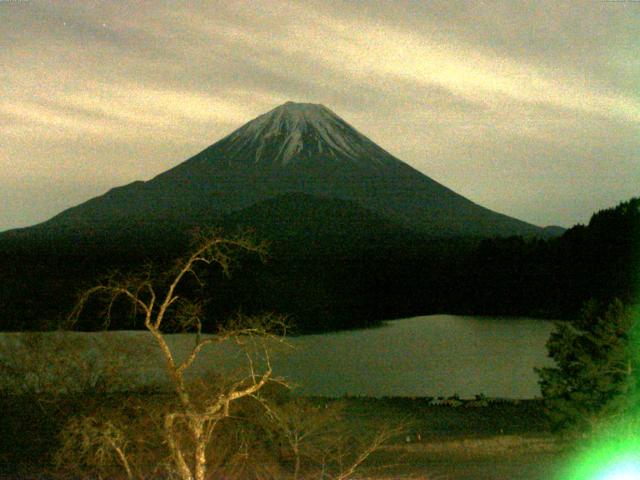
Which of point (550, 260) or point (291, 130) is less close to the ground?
point (291, 130)

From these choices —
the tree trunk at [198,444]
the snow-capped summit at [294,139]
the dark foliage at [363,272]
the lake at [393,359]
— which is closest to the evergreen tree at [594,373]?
the lake at [393,359]

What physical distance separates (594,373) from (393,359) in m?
16.5

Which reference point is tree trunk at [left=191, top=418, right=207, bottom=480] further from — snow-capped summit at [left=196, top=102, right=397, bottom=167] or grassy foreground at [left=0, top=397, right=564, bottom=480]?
snow-capped summit at [left=196, top=102, right=397, bottom=167]

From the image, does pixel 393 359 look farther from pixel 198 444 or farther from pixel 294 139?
pixel 294 139

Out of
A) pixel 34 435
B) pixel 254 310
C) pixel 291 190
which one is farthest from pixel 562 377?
pixel 291 190

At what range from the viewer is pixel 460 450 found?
Result: 1098 cm

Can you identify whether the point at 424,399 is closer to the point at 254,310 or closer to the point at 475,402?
the point at 475,402

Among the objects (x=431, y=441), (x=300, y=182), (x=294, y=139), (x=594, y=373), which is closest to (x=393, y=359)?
(x=431, y=441)

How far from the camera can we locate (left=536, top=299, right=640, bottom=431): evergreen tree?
27.0 ft

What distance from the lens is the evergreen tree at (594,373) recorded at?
824 cm

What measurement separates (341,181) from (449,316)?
26.4 metres

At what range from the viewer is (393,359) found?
2464cm

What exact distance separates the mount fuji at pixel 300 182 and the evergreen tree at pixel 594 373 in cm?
5155

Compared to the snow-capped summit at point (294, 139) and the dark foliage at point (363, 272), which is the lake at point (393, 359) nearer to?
the dark foliage at point (363, 272)
